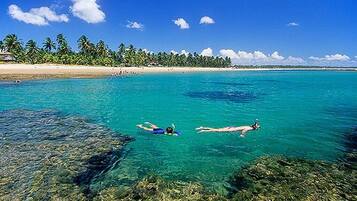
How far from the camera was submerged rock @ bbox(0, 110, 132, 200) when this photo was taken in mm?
13047

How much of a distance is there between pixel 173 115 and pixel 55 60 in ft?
342

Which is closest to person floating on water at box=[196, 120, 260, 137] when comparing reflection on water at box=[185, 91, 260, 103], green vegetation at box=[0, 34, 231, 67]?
reflection on water at box=[185, 91, 260, 103]

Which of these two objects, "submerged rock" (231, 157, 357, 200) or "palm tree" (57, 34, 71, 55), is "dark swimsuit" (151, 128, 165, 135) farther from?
"palm tree" (57, 34, 71, 55)

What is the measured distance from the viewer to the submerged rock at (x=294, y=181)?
12.9 m

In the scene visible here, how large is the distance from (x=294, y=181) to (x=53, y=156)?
1244 centimetres

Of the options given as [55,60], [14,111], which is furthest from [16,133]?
[55,60]

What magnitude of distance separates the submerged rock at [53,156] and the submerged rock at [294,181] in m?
6.83

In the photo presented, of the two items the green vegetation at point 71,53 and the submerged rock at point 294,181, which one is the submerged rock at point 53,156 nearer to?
the submerged rock at point 294,181

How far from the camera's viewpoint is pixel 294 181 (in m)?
14.2

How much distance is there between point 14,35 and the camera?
11800cm

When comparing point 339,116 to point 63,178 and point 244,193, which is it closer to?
point 244,193

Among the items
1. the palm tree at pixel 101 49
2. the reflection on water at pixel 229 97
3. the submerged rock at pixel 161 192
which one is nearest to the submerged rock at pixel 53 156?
the submerged rock at pixel 161 192

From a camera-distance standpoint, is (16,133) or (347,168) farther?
(16,133)

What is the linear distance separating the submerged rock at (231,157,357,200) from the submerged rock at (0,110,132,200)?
6.83 meters
